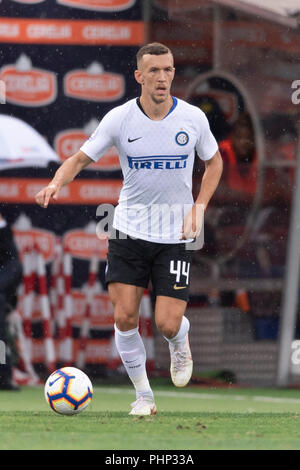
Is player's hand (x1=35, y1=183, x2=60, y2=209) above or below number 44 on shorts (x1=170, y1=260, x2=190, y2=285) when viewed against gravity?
above

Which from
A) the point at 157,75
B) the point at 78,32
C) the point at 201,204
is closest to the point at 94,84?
the point at 78,32

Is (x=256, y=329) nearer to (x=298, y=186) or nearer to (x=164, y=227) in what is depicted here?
(x=298, y=186)

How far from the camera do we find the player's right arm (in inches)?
303

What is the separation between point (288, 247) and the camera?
13031mm

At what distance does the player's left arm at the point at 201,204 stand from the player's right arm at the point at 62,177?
2.45 feet

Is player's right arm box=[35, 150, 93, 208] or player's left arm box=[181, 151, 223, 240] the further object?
player's left arm box=[181, 151, 223, 240]

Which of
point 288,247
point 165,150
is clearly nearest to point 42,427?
point 165,150

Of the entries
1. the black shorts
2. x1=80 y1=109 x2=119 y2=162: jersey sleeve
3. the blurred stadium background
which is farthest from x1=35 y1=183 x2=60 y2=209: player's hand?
the blurred stadium background

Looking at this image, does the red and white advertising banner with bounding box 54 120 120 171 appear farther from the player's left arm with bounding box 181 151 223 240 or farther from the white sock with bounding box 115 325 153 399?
the white sock with bounding box 115 325 153 399

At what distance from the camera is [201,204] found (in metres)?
8.06

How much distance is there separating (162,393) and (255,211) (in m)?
2.12

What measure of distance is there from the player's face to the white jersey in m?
0.16

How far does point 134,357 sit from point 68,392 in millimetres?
592

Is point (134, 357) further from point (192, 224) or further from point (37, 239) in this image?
point (37, 239)
